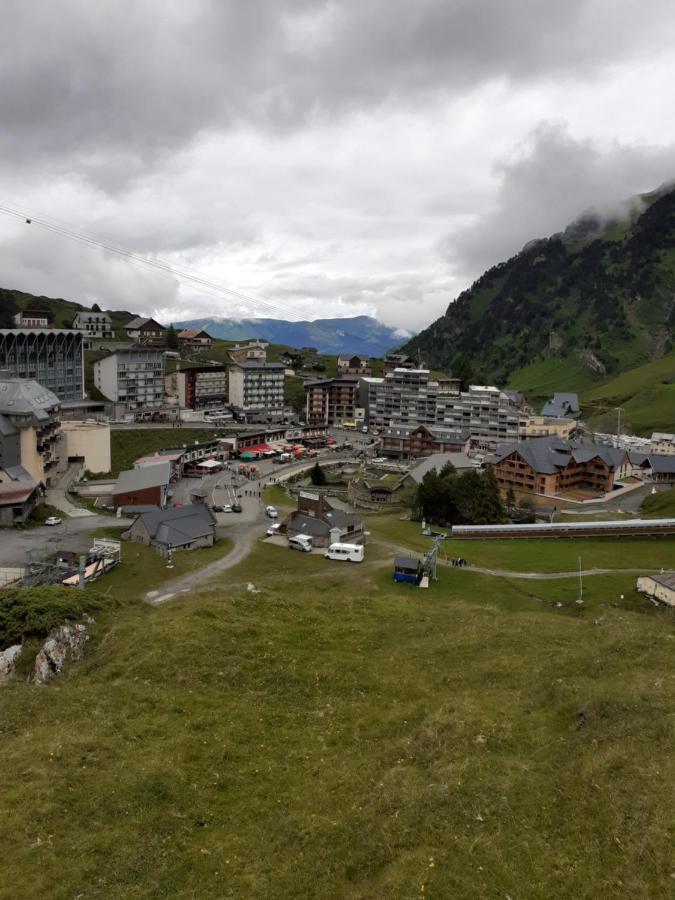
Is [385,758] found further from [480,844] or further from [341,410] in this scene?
[341,410]

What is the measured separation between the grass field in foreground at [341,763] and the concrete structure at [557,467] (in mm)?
69104

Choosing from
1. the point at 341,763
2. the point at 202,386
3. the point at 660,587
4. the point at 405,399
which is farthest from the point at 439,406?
the point at 341,763

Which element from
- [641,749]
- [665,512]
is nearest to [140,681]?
[641,749]

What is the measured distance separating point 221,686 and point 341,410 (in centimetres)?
13528

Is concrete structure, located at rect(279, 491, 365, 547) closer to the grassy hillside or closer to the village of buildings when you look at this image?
the village of buildings

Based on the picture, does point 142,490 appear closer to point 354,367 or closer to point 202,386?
point 202,386

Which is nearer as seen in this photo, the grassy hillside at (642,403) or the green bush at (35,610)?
the green bush at (35,610)

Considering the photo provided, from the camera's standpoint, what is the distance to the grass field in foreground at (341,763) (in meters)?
16.0

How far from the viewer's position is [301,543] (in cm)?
5712

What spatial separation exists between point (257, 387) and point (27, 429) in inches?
3116

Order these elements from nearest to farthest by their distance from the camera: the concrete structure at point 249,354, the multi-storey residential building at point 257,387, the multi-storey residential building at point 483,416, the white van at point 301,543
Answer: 1. the white van at point 301,543
2. the multi-storey residential building at point 483,416
3. the multi-storey residential building at point 257,387
4. the concrete structure at point 249,354

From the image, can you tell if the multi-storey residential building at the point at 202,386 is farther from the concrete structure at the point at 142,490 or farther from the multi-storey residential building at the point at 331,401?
the concrete structure at the point at 142,490

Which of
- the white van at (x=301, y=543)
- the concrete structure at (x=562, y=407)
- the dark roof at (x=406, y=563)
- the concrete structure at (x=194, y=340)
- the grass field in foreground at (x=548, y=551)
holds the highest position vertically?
the concrete structure at (x=194, y=340)

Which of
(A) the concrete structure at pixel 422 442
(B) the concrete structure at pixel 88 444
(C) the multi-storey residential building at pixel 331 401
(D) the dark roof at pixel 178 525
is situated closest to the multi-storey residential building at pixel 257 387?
(C) the multi-storey residential building at pixel 331 401
